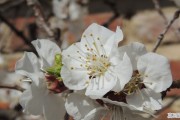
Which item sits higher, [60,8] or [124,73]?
[60,8]

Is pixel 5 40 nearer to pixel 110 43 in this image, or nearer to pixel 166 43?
pixel 166 43

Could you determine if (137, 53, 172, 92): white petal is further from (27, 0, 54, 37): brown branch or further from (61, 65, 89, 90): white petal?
(27, 0, 54, 37): brown branch

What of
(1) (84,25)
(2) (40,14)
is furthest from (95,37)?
(1) (84,25)

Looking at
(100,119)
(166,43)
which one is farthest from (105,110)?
(166,43)

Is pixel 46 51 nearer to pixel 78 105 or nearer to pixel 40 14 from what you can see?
pixel 78 105

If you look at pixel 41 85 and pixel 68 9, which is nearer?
pixel 41 85

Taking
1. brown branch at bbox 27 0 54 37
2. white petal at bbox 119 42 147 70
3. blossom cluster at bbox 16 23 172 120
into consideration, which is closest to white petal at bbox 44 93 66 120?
blossom cluster at bbox 16 23 172 120

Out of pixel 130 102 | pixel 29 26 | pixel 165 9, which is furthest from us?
pixel 29 26
